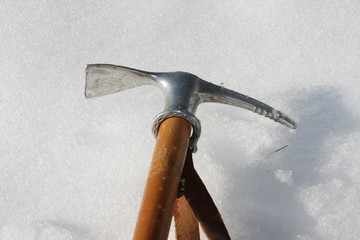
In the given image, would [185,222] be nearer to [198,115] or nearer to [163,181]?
[163,181]

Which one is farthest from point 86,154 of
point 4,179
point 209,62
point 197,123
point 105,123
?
point 209,62

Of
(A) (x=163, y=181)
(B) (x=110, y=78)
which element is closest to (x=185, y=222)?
(A) (x=163, y=181)

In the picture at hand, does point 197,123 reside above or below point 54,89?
below

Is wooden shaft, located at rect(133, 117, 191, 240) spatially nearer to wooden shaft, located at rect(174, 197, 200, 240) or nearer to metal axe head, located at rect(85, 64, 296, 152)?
metal axe head, located at rect(85, 64, 296, 152)

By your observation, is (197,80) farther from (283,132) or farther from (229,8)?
(229,8)

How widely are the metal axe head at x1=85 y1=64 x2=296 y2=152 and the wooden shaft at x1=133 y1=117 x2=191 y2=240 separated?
1.4 inches

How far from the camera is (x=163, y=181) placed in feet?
3.56

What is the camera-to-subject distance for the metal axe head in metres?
1.21

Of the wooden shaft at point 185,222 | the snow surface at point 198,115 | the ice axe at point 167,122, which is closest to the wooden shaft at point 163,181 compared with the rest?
the ice axe at point 167,122

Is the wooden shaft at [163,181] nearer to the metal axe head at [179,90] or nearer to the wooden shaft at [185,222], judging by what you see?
the metal axe head at [179,90]

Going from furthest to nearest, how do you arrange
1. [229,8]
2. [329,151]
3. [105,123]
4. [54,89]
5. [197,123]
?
[229,8] < [54,89] < [105,123] < [329,151] < [197,123]

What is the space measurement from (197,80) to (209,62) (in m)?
0.42

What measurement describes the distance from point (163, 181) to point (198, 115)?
48 cm

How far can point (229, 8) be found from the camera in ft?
5.97
